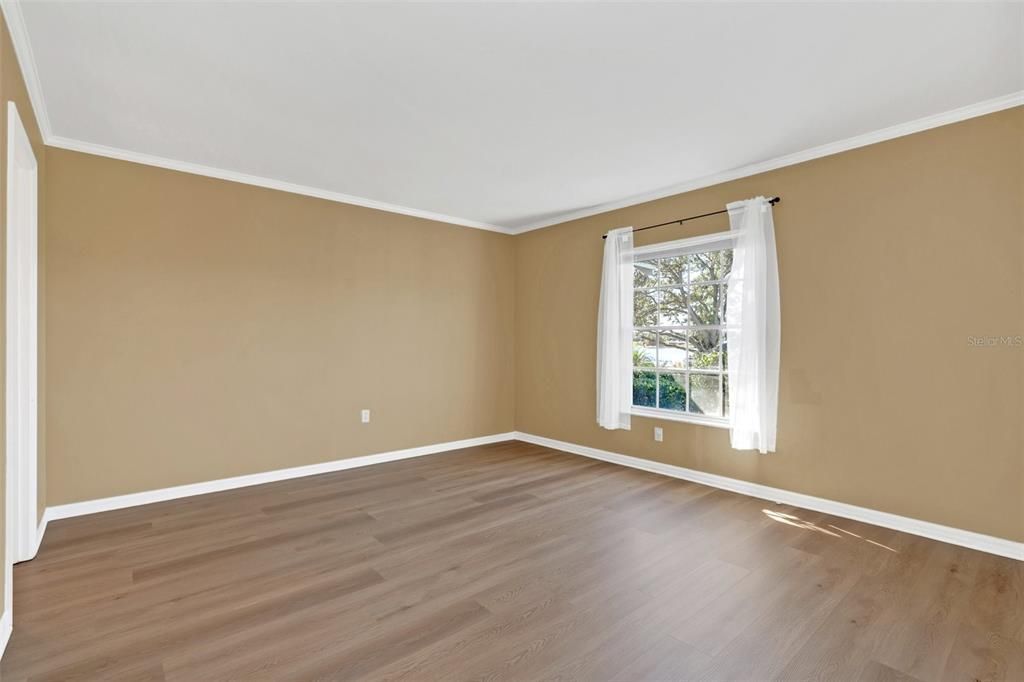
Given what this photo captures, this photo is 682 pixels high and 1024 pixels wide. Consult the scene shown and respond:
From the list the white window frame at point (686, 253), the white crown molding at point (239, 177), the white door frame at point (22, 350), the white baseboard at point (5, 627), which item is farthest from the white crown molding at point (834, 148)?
the white baseboard at point (5, 627)

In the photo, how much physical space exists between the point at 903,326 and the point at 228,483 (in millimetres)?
5249

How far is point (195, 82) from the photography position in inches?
105

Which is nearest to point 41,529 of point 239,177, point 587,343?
point 239,177

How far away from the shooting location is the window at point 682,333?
4.30 metres

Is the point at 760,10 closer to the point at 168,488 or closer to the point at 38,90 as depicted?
the point at 38,90

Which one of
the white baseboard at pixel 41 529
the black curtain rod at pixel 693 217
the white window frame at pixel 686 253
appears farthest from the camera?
the white window frame at pixel 686 253

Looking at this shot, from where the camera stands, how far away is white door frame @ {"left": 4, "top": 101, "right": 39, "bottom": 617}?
7.57ft

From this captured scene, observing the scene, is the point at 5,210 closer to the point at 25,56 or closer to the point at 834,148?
the point at 25,56

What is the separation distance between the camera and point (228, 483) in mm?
4066

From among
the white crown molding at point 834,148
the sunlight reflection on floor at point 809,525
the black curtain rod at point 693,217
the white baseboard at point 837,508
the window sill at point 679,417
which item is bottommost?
the sunlight reflection on floor at point 809,525

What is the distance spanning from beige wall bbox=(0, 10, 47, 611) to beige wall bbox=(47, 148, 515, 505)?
196 mm

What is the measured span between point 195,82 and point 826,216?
4223 mm

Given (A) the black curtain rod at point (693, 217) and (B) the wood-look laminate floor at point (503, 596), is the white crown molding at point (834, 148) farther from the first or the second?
(B) the wood-look laminate floor at point (503, 596)

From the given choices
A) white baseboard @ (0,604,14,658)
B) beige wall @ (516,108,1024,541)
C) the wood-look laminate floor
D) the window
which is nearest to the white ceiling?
beige wall @ (516,108,1024,541)
